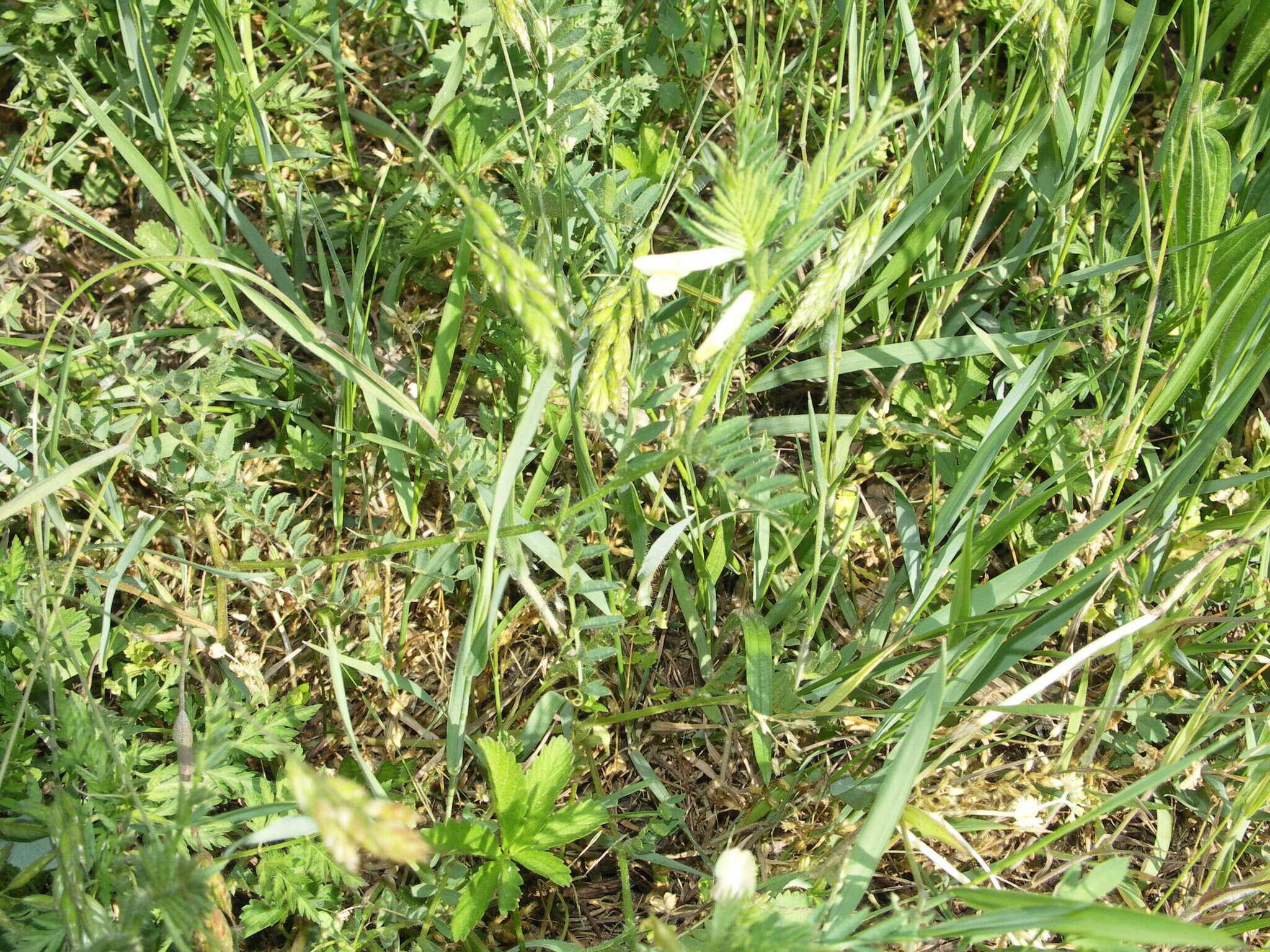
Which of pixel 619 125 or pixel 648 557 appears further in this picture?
pixel 619 125

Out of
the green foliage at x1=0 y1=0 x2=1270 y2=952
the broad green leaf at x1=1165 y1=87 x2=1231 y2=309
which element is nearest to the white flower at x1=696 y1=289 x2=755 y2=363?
the green foliage at x1=0 y1=0 x2=1270 y2=952

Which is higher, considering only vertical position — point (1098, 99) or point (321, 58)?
point (321, 58)

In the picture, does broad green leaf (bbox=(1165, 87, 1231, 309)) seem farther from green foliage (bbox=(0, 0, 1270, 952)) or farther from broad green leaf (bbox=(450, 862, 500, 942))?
broad green leaf (bbox=(450, 862, 500, 942))

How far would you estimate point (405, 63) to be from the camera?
8.75ft

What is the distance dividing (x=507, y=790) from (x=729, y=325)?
41.8 inches

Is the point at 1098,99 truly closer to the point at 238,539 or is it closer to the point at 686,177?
the point at 686,177

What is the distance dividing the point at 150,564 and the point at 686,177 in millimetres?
1546

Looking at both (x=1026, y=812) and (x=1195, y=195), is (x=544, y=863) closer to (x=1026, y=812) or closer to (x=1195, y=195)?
(x=1026, y=812)

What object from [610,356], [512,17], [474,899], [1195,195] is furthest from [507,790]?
[1195,195]

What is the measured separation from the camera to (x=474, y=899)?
5.93 feet

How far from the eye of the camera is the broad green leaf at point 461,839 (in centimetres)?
177

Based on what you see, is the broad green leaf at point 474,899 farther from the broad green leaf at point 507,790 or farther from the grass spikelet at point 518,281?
the grass spikelet at point 518,281

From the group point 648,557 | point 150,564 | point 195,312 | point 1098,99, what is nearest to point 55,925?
point 150,564

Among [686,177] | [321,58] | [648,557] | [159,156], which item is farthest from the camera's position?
[321,58]
